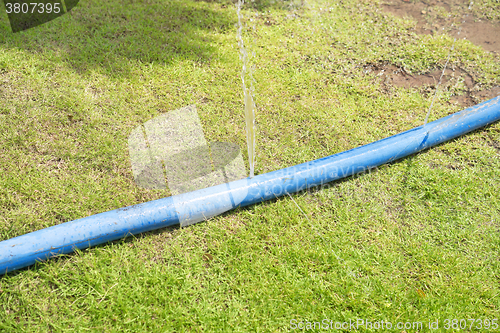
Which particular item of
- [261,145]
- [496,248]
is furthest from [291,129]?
[496,248]

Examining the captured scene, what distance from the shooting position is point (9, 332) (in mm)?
1976

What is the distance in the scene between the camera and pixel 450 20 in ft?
15.6

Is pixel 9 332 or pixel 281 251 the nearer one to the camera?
pixel 9 332

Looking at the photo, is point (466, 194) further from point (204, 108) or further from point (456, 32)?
point (456, 32)

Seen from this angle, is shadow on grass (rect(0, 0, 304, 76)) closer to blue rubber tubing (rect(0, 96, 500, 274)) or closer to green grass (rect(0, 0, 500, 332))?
green grass (rect(0, 0, 500, 332))

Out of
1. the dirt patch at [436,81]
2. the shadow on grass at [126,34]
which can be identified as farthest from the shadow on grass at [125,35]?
the dirt patch at [436,81]

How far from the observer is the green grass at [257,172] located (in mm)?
2156

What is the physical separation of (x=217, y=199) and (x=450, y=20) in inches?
171

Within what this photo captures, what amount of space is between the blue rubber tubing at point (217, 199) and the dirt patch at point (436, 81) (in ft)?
1.74

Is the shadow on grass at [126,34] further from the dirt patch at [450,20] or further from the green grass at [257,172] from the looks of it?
the dirt patch at [450,20]

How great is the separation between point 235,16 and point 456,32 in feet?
9.60

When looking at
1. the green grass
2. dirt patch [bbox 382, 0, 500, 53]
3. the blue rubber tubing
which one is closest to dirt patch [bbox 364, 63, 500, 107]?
the green grass

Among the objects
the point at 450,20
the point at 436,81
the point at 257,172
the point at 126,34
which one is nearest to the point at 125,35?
the point at 126,34

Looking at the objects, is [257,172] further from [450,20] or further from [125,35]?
[450,20]
